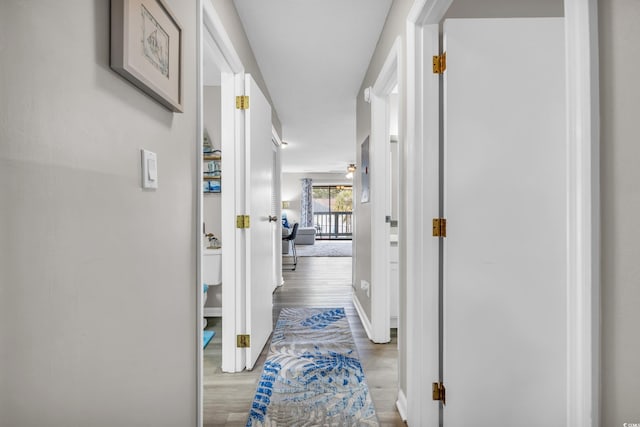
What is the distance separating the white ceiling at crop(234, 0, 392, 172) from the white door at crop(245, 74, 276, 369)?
17.8 inches

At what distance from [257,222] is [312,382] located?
1128 mm

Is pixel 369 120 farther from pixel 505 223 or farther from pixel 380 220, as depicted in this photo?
pixel 505 223

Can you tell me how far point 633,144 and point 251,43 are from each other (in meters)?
2.66

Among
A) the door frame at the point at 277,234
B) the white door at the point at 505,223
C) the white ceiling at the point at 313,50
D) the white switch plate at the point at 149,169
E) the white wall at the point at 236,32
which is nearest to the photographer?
the white switch plate at the point at 149,169

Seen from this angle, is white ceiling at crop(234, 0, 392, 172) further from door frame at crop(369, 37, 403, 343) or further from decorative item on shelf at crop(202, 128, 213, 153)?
decorative item on shelf at crop(202, 128, 213, 153)

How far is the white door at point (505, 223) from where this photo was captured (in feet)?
4.75

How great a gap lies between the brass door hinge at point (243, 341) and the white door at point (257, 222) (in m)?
0.03

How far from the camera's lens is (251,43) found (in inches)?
103

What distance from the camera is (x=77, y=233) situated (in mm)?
694

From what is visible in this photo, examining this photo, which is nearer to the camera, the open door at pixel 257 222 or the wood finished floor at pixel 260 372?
the wood finished floor at pixel 260 372

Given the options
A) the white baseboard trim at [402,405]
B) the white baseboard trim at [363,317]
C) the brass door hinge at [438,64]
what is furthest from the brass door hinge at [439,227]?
the white baseboard trim at [363,317]

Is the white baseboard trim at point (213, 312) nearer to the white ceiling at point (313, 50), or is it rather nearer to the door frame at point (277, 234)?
the door frame at point (277, 234)

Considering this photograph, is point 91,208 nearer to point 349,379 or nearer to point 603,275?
point 603,275

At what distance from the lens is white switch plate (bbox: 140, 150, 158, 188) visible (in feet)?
3.13
